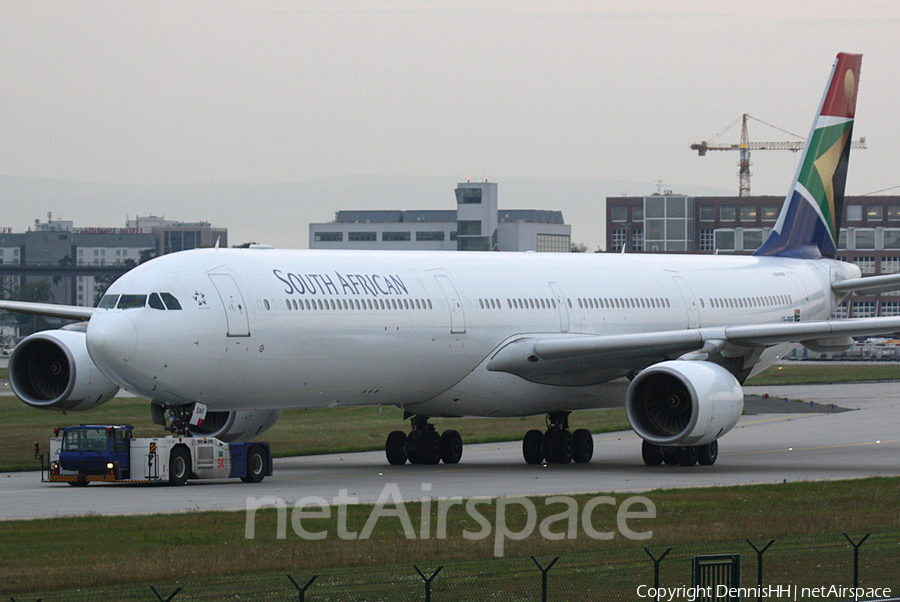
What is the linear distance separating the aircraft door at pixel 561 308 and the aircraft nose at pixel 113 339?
11.5 meters

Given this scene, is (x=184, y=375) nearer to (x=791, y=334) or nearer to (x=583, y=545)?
(x=583, y=545)

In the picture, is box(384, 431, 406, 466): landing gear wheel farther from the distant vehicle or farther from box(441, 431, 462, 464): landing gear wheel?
the distant vehicle

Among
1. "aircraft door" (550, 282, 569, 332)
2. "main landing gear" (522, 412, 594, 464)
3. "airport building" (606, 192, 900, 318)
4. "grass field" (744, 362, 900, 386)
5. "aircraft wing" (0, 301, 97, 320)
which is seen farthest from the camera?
"airport building" (606, 192, 900, 318)

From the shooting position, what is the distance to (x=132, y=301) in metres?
26.6

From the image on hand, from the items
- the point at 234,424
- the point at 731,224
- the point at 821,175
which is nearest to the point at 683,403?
the point at 234,424

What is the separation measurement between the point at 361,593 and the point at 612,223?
165466mm

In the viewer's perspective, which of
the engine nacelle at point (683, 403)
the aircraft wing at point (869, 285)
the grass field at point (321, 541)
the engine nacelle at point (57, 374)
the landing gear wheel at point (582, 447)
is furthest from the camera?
the aircraft wing at point (869, 285)

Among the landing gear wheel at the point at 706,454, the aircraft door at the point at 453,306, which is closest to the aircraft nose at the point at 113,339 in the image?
the aircraft door at the point at 453,306

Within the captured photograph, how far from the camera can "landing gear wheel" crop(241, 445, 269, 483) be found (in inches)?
1122

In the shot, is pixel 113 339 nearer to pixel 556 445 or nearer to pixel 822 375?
pixel 556 445

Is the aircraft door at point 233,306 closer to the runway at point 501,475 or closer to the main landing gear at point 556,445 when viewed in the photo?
the runway at point 501,475

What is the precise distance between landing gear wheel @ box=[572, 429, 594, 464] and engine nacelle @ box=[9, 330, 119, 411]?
434 inches

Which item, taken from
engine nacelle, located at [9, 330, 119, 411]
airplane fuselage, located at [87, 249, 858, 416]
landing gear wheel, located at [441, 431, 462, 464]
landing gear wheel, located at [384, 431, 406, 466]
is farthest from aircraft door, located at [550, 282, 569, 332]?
engine nacelle, located at [9, 330, 119, 411]

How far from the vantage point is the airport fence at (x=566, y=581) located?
14492mm
